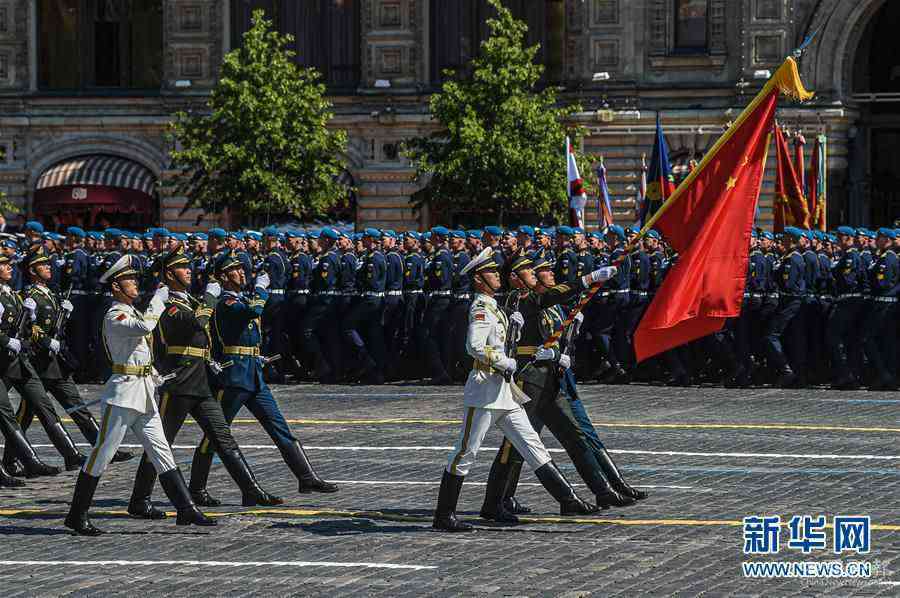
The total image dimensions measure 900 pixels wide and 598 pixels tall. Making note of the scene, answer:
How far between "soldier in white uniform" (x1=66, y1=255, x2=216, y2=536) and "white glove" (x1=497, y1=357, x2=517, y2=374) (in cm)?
235

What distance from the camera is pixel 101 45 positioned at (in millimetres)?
43938

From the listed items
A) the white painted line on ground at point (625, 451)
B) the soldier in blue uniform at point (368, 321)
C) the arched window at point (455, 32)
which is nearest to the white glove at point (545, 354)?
the white painted line on ground at point (625, 451)

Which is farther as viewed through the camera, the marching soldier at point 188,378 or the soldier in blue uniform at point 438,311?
the soldier in blue uniform at point 438,311

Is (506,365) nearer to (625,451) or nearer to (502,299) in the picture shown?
(625,451)

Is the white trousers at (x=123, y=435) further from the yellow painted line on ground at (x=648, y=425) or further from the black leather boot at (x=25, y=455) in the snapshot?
the yellow painted line on ground at (x=648, y=425)

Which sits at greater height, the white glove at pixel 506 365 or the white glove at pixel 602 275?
the white glove at pixel 602 275

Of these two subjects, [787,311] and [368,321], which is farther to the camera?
[368,321]

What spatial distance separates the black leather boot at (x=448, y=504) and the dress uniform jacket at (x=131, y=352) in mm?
2140

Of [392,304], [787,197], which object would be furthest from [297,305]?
[787,197]

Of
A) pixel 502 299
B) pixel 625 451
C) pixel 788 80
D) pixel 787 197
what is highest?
pixel 788 80

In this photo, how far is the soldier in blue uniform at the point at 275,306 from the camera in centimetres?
2436

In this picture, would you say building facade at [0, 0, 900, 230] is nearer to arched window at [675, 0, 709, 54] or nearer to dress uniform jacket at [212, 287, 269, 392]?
arched window at [675, 0, 709, 54]

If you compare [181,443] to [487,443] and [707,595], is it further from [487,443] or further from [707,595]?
[707,595]

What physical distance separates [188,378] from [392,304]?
34.6ft
